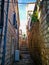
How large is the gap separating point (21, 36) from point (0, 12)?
18977 mm

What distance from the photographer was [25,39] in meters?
24.8

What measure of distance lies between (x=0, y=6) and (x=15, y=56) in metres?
7.56

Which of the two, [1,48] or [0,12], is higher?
[0,12]

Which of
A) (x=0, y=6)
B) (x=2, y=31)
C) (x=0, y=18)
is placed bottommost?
(x=2, y=31)

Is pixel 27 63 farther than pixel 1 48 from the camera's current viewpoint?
Yes

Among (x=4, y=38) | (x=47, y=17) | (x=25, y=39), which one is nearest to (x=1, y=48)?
(x=4, y=38)

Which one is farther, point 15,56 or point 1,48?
point 15,56

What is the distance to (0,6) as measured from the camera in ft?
22.8

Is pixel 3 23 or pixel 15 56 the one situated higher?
pixel 3 23

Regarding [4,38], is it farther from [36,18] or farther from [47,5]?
[36,18]

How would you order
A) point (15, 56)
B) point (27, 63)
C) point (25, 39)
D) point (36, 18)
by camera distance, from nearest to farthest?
point (36, 18), point (27, 63), point (15, 56), point (25, 39)

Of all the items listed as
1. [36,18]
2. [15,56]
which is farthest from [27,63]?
[36,18]

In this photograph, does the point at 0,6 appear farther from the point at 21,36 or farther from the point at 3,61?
the point at 21,36

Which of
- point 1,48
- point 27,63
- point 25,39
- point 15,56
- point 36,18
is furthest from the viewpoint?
point 25,39
